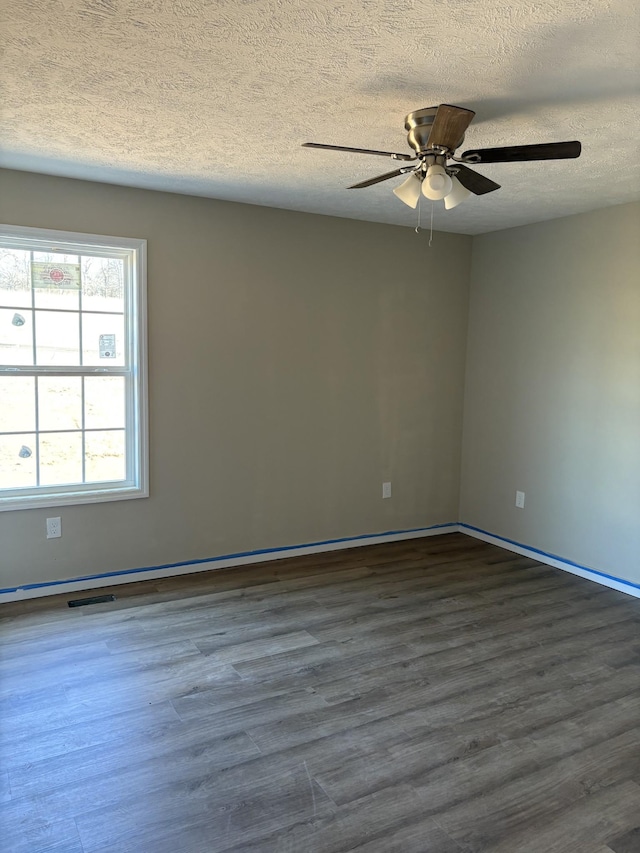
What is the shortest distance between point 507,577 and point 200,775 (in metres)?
2.66

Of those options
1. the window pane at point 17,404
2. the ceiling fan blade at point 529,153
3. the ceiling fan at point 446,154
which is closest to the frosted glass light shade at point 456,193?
the ceiling fan at point 446,154

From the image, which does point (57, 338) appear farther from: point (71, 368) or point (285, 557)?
point (285, 557)

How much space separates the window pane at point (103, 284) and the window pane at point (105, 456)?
0.78m

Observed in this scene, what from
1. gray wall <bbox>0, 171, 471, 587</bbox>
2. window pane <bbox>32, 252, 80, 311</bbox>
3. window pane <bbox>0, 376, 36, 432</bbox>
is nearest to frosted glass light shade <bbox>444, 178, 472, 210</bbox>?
gray wall <bbox>0, 171, 471, 587</bbox>

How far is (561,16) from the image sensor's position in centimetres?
176

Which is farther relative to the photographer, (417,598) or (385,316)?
(385,316)

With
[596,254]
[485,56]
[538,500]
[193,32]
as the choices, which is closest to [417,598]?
[538,500]

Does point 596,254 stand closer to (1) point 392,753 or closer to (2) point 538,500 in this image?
(2) point 538,500

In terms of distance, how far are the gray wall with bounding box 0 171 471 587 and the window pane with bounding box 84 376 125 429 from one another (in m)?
0.22

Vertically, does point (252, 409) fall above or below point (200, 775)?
above

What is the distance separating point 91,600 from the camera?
146 inches

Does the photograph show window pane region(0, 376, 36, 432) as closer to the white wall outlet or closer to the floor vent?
the white wall outlet

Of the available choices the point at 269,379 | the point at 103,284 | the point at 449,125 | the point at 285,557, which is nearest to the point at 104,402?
the point at 103,284

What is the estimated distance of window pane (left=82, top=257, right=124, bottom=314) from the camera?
12.4 feet
